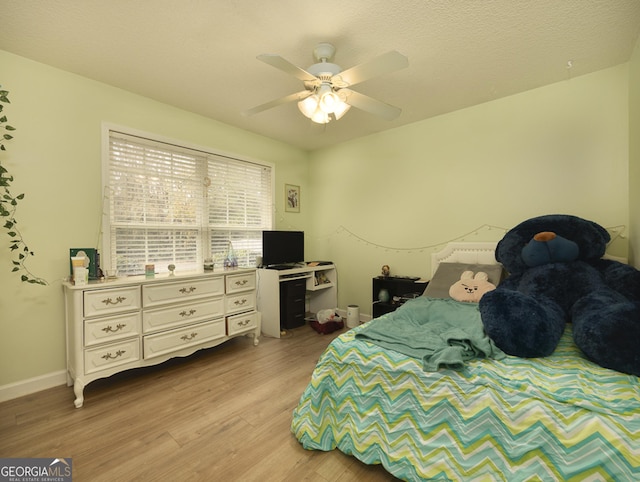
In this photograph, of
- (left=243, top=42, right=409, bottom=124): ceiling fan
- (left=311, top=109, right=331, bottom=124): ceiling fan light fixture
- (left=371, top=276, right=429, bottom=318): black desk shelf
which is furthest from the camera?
(left=371, top=276, right=429, bottom=318): black desk shelf

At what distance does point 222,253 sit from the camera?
11.1 ft

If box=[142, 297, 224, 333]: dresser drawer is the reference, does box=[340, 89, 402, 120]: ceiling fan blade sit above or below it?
above

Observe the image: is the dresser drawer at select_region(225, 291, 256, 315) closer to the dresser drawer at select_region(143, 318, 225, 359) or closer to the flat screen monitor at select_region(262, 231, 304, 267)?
the dresser drawer at select_region(143, 318, 225, 359)

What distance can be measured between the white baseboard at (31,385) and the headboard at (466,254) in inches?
137

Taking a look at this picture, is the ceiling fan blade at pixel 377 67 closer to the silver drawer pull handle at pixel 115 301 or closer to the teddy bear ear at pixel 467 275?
the teddy bear ear at pixel 467 275


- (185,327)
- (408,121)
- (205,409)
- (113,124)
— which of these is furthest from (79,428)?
(408,121)

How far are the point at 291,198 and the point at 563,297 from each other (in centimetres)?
317

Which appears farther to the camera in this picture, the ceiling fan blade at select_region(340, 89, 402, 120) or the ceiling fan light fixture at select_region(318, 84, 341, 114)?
the ceiling fan blade at select_region(340, 89, 402, 120)

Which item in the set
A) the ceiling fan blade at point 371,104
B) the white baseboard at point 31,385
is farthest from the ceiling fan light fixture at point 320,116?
the white baseboard at point 31,385

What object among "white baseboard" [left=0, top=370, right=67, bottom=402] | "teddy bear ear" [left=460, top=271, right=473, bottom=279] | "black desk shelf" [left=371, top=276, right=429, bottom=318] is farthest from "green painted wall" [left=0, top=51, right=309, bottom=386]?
"teddy bear ear" [left=460, top=271, right=473, bottom=279]

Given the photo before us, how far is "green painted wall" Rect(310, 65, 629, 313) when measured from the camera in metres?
2.33

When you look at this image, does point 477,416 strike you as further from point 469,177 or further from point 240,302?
point 469,177

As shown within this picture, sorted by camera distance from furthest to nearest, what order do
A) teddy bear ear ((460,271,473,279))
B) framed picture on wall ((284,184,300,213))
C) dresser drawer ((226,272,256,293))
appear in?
framed picture on wall ((284,184,300,213))
dresser drawer ((226,272,256,293))
teddy bear ear ((460,271,473,279))
